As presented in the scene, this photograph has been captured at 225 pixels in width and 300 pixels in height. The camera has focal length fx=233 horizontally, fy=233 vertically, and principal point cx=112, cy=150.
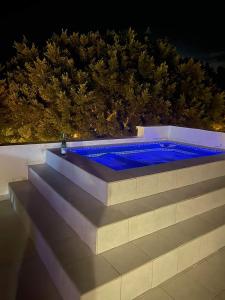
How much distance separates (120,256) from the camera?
210 centimetres

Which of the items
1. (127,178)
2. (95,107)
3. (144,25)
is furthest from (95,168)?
(144,25)

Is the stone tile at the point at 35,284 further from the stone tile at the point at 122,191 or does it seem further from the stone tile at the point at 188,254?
the stone tile at the point at 188,254

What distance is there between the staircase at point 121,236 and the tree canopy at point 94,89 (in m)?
5.74

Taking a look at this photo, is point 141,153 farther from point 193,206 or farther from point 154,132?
point 193,206

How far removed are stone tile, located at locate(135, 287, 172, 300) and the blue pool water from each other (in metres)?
1.91

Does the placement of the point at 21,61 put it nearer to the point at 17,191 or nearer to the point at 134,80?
the point at 134,80

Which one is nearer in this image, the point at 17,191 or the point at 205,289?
the point at 205,289

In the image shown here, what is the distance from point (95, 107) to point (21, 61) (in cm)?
368

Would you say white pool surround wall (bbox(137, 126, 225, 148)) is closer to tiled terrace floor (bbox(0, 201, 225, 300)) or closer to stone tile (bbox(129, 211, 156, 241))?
tiled terrace floor (bbox(0, 201, 225, 300))

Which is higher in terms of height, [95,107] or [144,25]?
[144,25]

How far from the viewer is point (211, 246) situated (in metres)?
2.54

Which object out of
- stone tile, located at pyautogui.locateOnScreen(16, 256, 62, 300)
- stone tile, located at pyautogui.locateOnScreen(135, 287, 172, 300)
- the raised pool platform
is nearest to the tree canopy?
the raised pool platform

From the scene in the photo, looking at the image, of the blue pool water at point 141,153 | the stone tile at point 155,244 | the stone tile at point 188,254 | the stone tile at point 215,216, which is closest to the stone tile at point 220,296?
the stone tile at point 188,254

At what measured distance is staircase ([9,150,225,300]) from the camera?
1916 mm
